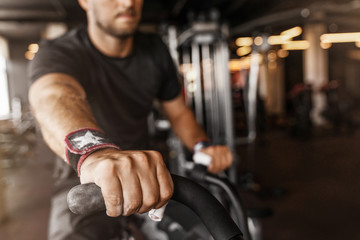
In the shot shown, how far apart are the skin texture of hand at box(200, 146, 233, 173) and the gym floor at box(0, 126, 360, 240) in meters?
0.34

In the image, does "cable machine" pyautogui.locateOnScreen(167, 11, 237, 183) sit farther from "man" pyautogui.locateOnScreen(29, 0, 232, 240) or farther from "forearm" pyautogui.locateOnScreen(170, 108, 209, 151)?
"man" pyautogui.locateOnScreen(29, 0, 232, 240)

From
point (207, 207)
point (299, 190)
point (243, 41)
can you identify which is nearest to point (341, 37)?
point (207, 207)

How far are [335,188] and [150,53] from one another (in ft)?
10.7

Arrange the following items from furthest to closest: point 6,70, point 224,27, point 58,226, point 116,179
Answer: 1. point 224,27
2. point 58,226
3. point 6,70
4. point 116,179

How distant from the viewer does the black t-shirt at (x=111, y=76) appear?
0.57m

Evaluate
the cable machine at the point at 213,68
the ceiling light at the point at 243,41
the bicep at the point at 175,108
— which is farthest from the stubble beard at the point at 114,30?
the ceiling light at the point at 243,41

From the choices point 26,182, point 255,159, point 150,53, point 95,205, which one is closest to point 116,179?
point 95,205

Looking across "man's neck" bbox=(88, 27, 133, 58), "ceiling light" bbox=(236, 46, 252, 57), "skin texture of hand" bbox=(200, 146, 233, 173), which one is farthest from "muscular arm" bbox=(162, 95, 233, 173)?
"ceiling light" bbox=(236, 46, 252, 57)

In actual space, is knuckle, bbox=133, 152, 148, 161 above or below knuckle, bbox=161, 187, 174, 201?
above

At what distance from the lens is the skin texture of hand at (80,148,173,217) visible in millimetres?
303

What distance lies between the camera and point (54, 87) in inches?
21.1

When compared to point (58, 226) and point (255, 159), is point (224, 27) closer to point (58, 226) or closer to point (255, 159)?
point (255, 159)

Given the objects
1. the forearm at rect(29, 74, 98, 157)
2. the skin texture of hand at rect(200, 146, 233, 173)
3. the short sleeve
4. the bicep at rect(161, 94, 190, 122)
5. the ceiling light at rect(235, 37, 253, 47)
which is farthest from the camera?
the ceiling light at rect(235, 37, 253, 47)

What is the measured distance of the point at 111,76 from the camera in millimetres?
650
